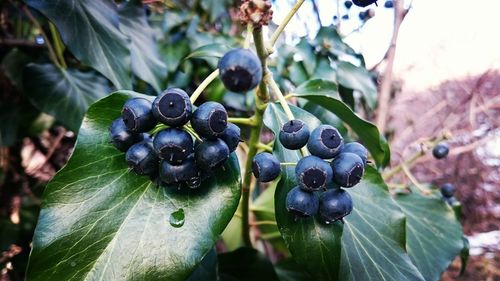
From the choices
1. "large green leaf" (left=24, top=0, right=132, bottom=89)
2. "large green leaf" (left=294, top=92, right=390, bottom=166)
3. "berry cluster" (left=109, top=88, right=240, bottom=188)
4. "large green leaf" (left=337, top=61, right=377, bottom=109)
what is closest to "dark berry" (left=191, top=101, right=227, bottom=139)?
"berry cluster" (left=109, top=88, right=240, bottom=188)

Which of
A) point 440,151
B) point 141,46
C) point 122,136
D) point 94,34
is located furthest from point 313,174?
point 440,151

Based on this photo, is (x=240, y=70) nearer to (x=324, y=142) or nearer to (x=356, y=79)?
(x=324, y=142)

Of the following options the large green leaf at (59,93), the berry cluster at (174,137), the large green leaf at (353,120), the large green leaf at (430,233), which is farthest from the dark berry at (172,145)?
the large green leaf at (430,233)

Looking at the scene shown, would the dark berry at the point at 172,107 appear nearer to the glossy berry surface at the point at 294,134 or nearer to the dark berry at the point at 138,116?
the dark berry at the point at 138,116

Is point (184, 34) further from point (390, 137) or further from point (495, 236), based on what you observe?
point (495, 236)

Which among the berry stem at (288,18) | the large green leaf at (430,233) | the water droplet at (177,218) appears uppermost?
the berry stem at (288,18)

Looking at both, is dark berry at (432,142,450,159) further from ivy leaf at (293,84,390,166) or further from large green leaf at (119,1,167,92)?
large green leaf at (119,1,167,92)
